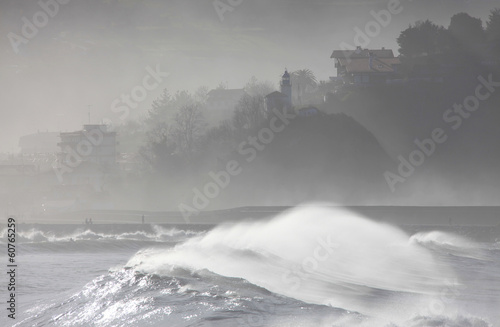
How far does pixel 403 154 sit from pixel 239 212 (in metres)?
26.0

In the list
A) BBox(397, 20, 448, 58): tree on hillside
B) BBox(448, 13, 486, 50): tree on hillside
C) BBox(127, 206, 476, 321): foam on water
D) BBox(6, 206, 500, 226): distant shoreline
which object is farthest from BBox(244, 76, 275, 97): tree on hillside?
BBox(127, 206, 476, 321): foam on water

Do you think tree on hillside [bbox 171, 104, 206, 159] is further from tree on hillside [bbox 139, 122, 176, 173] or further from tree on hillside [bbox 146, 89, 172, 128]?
tree on hillside [bbox 146, 89, 172, 128]

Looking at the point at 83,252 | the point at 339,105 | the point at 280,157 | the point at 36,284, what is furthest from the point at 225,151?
the point at 36,284

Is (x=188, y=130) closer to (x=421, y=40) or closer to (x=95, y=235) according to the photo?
(x=421, y=40)

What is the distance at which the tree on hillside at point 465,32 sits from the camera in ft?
276

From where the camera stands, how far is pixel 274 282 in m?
21.1

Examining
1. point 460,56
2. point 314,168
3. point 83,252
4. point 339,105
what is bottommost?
point 83,252

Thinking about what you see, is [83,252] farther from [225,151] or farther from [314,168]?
[225,151]

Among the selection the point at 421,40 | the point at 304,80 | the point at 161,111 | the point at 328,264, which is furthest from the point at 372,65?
the point at 328,264

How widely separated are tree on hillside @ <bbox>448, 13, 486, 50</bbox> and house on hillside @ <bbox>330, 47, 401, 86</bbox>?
7.89m

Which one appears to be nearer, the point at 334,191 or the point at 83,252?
the point at 83,252

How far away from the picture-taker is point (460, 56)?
8194 cm

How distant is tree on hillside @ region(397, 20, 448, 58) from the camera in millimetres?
85113

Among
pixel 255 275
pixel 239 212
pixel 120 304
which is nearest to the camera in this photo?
pixel 120 304
